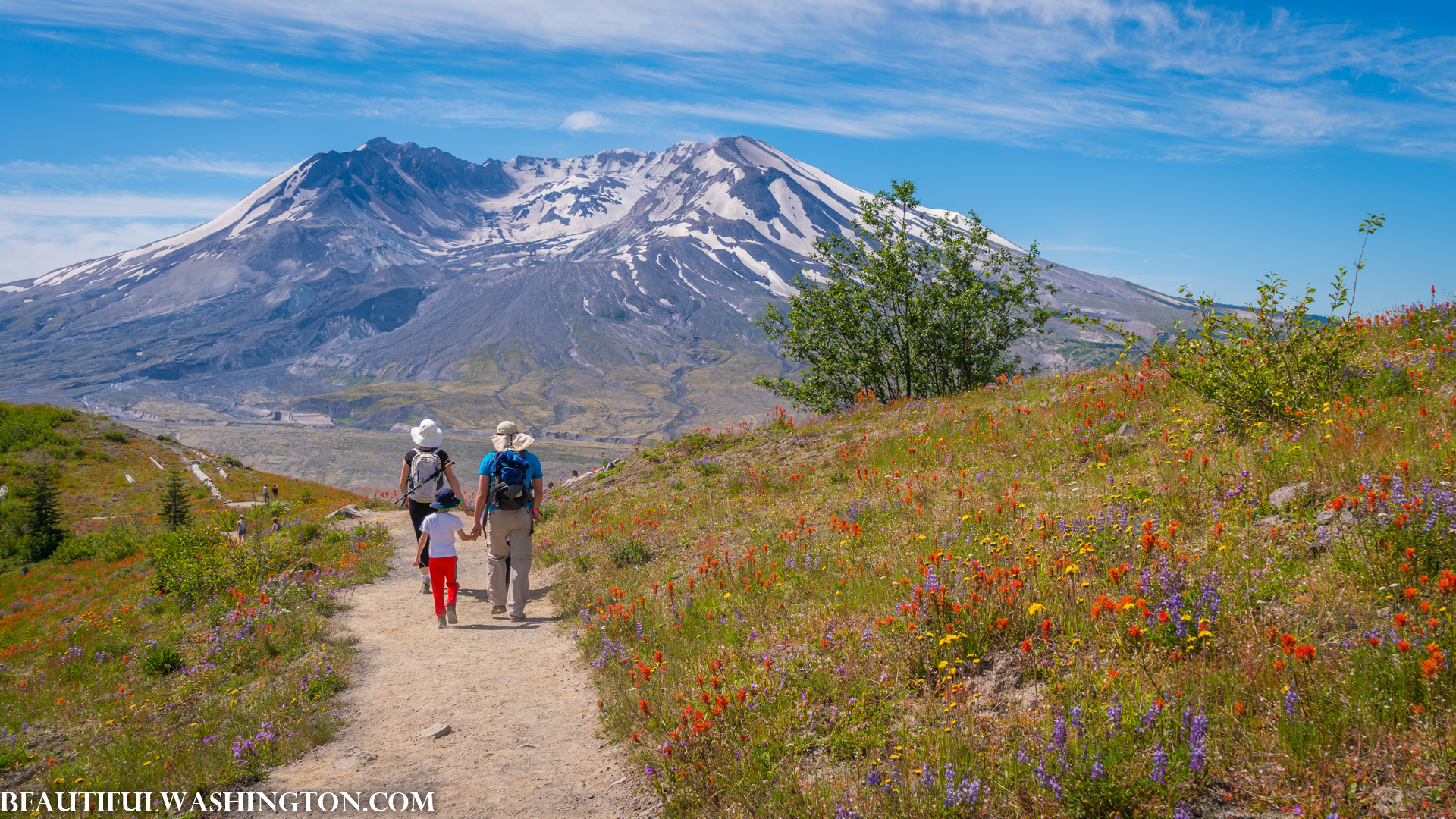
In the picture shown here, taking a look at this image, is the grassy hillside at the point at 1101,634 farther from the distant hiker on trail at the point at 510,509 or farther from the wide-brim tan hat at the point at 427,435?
the wide-brim tan hat at the point at 427,435

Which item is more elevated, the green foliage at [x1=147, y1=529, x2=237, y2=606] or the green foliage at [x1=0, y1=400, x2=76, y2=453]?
the green foliage at [x1=147, y1=529, x2=237, y2=606]

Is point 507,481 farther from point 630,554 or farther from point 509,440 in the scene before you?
point 630,554

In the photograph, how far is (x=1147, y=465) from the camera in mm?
7676

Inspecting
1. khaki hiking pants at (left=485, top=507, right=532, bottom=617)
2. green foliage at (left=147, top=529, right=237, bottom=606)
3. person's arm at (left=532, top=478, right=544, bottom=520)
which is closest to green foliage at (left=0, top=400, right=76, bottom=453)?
green foliage at (left=147, top=529, right=237, bottom=606)

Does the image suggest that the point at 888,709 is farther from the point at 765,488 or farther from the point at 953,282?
the point at 953,282

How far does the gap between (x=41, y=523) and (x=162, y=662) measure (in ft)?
87.4

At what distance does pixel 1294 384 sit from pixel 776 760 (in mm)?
7077

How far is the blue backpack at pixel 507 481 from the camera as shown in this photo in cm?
943

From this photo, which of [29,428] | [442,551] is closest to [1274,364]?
[442,551]

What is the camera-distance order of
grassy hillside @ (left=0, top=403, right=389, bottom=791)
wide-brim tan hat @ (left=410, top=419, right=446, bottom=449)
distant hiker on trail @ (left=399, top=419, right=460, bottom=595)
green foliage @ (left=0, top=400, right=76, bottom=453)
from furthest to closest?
1. green foliage @ (left=0, top=400, right=76, bottom=453)
2. distant hiker on trail @ (left=399, top=419, right=460, bottom=595)
3. wide-brim tan hat @ (left=410, top=419, right=446, bottom=449)
4. grassy hillside @ (left=0, top=403, right=389, bottom=791)

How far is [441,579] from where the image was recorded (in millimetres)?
9914

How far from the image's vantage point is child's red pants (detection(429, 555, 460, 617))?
32.2ft

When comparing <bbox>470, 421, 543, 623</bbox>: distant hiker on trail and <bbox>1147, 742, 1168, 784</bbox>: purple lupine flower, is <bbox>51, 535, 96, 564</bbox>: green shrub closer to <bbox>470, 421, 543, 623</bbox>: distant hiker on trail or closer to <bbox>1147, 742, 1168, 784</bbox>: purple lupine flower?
<bbox>470, 421, 543, 623</bbox>: distant hiker on trail

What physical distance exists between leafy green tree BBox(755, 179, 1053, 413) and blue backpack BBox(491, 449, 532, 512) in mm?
13795
